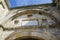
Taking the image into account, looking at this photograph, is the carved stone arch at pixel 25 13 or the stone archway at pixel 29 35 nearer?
the stone archway at pixel 29 35

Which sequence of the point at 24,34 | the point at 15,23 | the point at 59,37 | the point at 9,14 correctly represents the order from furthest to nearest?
the point at 9,14 → the point at 15,23 → the point at 24,34 → the point at 59,37

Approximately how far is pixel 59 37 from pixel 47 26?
118cm

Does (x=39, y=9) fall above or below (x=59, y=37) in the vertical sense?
above

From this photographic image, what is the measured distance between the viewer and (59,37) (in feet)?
33.0

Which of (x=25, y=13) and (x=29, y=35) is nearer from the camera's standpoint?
(x=29, y=35)

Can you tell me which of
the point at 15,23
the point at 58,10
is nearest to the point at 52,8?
the point at 58,10

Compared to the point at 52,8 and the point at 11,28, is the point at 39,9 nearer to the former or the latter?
the point at 52,8

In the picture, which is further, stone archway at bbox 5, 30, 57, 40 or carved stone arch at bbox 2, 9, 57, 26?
carved stone arch at bbox 2, 9, 57, 26

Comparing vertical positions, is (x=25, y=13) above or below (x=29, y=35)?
above

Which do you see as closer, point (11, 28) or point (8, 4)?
point (11, 28)

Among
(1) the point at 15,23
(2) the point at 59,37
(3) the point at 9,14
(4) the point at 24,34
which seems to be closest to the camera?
(2) the point at 59,37

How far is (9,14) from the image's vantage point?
12.6 metres

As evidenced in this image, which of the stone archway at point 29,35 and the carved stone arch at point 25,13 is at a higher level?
the carved stone arch at point 25,13

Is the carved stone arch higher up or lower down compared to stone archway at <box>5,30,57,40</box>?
higher up
